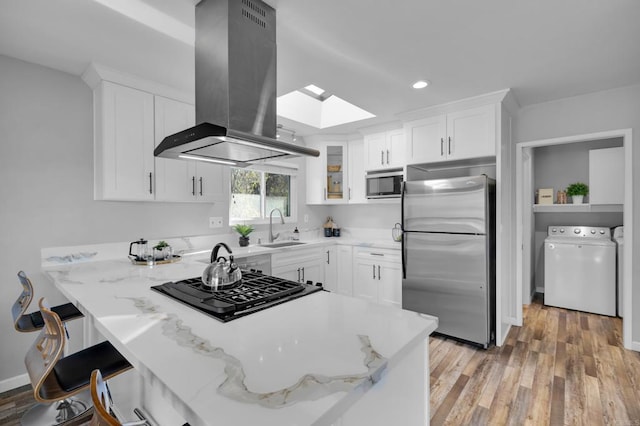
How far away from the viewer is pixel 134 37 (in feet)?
6.39

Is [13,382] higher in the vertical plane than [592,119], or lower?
lower

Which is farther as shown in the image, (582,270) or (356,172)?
(356,172)

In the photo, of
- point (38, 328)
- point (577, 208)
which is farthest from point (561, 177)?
point (38, 328)

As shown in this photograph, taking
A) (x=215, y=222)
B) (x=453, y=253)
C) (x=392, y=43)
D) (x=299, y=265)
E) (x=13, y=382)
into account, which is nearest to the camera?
(x=392, y=43)

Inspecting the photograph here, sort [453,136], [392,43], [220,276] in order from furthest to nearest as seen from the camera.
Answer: [453,136] → [392,43] → [220,276]

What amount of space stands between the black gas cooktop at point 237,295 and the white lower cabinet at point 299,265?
1.63 m

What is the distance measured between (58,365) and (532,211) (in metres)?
5.21

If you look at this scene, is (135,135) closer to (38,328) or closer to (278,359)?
(38,328)

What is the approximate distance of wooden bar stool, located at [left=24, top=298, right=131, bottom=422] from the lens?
1.21 meters

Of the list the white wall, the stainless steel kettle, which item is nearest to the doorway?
the white wall

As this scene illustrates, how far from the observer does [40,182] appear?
2330mm

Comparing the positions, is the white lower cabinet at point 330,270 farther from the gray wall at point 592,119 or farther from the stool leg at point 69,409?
the stool leg at point 69,409

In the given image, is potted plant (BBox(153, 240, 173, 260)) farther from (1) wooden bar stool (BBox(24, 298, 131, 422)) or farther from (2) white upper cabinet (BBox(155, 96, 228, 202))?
(1) wooden bar stool (BBox(24, 298, 131, 422))

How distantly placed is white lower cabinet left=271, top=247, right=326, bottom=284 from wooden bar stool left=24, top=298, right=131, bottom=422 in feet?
6.58
